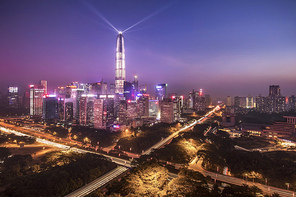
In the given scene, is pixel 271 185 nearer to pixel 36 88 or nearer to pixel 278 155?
pixel 278 155

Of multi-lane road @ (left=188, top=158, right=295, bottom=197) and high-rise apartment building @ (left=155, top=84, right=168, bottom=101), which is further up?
high-rise apartment building @ (left=155, top=84, right=168, bottom=101)

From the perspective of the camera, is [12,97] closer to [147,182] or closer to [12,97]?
[12,97]

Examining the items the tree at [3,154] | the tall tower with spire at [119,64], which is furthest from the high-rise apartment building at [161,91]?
the tree at [3,154]

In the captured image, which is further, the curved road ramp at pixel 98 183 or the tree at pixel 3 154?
the tree at pixel 3 154

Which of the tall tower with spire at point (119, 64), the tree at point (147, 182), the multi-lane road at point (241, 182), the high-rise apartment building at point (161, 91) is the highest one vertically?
the tall tower with spire at point (119, 64)

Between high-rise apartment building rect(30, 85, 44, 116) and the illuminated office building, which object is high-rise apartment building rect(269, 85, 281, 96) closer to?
high-rise apartment building rect(30, 85, 44, 116)

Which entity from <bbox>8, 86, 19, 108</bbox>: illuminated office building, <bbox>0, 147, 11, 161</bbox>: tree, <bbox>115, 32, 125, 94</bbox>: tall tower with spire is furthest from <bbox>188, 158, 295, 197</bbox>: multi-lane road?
<bbox>8, 86, 19, 108</bbox>: illuminated office building

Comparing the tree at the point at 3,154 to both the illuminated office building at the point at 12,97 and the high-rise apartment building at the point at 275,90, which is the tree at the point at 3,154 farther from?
the high-rise apartment building at the point at 275,90

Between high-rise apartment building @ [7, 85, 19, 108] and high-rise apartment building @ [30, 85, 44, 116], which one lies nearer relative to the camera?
high-rise apartment building @ [30, 85, 44, 116]
